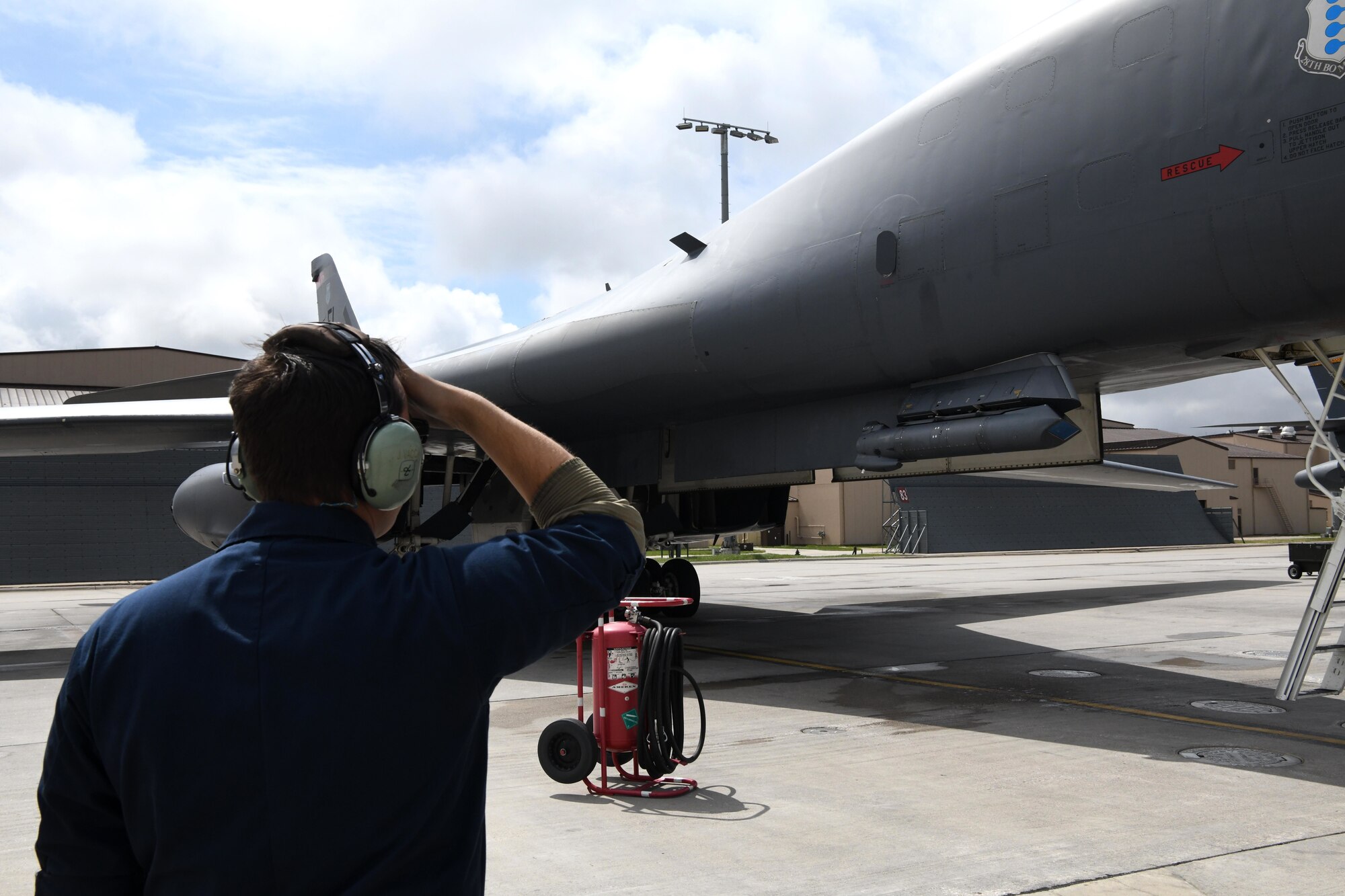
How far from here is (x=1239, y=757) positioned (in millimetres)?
6094

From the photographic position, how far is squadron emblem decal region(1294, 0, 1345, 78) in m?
5.96

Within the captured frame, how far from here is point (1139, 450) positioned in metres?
62.7

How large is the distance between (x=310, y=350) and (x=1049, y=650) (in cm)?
1078

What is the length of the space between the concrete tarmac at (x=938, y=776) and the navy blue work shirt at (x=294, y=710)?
280 cm

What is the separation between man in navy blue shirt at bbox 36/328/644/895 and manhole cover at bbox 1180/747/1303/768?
556cm

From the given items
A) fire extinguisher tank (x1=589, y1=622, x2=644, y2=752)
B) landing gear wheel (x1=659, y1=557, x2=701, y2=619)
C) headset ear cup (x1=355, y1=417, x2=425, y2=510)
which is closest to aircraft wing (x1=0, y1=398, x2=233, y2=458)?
landing gear wheel (x1=659, y1=557, x2=701, y2=619)

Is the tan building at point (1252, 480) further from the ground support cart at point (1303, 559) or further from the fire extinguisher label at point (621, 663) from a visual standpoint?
the fire extinguisher label at point (621, 663)

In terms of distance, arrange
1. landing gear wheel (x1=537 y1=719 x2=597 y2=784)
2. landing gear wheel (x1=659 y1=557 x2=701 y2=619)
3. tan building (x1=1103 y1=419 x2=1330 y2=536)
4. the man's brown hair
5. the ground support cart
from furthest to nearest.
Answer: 1. tan building (x1=1103 y1=419 x2=1330 y2=536)
2. the ground support cart
3. landing gear wheel (x1=659 y1=557 x2=701 y2=619)
4. landing gear wheel (x1=537 y1=719 x2=597 y2=784)
5. the man's brown hair

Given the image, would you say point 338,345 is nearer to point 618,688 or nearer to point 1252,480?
point 618,688

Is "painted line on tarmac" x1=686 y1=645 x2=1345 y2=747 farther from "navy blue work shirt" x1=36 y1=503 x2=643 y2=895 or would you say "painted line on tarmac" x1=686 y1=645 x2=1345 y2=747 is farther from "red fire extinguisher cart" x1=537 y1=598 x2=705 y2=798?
"navy blue work shirt" x1=36 y1=503 x2=643 y2=895

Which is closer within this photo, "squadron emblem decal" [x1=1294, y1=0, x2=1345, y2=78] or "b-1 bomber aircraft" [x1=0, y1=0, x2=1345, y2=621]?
"squadron emblem decal" [x1=1294, y1=0, x2=1345, y2=78]

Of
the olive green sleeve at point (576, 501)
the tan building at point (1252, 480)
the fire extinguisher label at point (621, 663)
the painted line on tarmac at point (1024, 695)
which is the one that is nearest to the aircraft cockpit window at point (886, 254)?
the painted line on tarmac at point (1024, 695)

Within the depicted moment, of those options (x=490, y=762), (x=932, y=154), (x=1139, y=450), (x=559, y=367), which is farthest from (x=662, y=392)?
(x=1139, y=450)

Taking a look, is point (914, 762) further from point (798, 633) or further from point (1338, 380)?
point (798, 633)
